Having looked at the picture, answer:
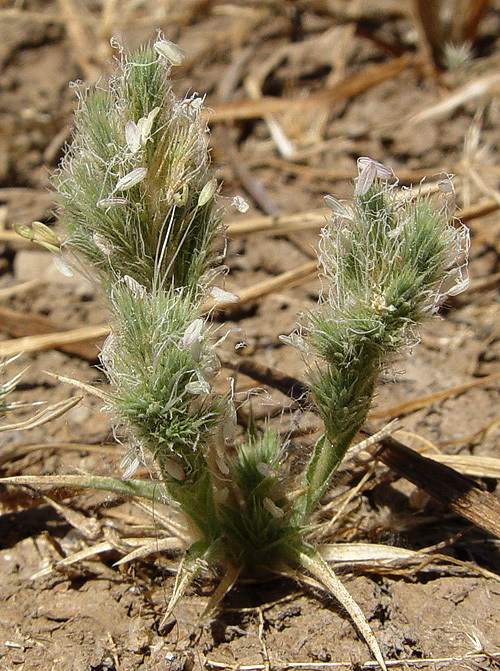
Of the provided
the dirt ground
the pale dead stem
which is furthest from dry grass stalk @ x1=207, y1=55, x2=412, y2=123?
the pale dead stem

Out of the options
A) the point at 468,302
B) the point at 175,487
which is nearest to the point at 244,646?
the point at 175,487

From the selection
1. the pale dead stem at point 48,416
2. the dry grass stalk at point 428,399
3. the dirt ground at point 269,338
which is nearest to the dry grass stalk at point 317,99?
the dirt ground at point 269,338

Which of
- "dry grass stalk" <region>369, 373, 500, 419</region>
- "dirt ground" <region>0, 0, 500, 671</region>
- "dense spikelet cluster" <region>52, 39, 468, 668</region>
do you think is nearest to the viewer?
"dense spikelet cluster" <region>52, 39, 468, 668</region>

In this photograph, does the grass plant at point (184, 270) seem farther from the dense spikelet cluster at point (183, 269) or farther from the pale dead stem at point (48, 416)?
the pale dead stem at point (48, 416)

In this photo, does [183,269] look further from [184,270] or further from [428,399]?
[428,399]

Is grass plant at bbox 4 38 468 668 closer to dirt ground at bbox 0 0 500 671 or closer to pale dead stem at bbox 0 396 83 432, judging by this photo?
dirt ground at bbox 0 0 500 671

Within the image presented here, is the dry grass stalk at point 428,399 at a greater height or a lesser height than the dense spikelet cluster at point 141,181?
lesser
